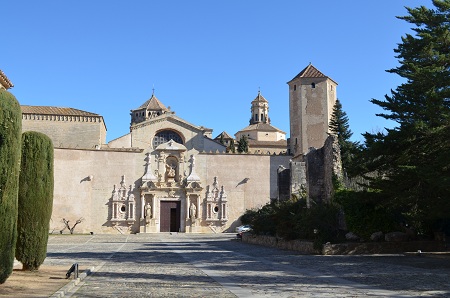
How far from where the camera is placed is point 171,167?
4819 centimetres

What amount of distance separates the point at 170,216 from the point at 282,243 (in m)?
27.1

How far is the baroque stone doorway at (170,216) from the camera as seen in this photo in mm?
47406

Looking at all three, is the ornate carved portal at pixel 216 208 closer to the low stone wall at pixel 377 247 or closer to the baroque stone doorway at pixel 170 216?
the baroque stone doorway at pixel 170 216

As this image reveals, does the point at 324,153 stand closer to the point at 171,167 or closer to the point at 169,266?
the point at 169,266

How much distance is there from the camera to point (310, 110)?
5312 cm

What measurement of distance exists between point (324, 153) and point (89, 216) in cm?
2848

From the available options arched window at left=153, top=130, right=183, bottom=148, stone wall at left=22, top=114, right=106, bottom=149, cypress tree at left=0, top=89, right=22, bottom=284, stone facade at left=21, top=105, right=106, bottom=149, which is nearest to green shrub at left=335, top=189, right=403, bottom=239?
cypress tree at left=0, top=89, right=22, bottom=284

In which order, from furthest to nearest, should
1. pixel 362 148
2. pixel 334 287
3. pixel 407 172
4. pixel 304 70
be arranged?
pixel 304 70, pixel 362 148, pixel 407 172, pixel 334 287

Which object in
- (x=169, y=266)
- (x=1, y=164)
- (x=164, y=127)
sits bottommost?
(x=169, y=266)

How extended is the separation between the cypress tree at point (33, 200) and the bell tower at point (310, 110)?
4173 cm

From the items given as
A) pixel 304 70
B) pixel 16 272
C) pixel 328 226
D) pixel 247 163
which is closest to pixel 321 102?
pixel 304 70

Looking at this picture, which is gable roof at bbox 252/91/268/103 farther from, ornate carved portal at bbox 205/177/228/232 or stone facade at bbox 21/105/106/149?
ornate carved portal at bbox 205/177/228/232

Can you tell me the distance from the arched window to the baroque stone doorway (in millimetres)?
7007

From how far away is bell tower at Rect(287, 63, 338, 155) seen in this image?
172ft
